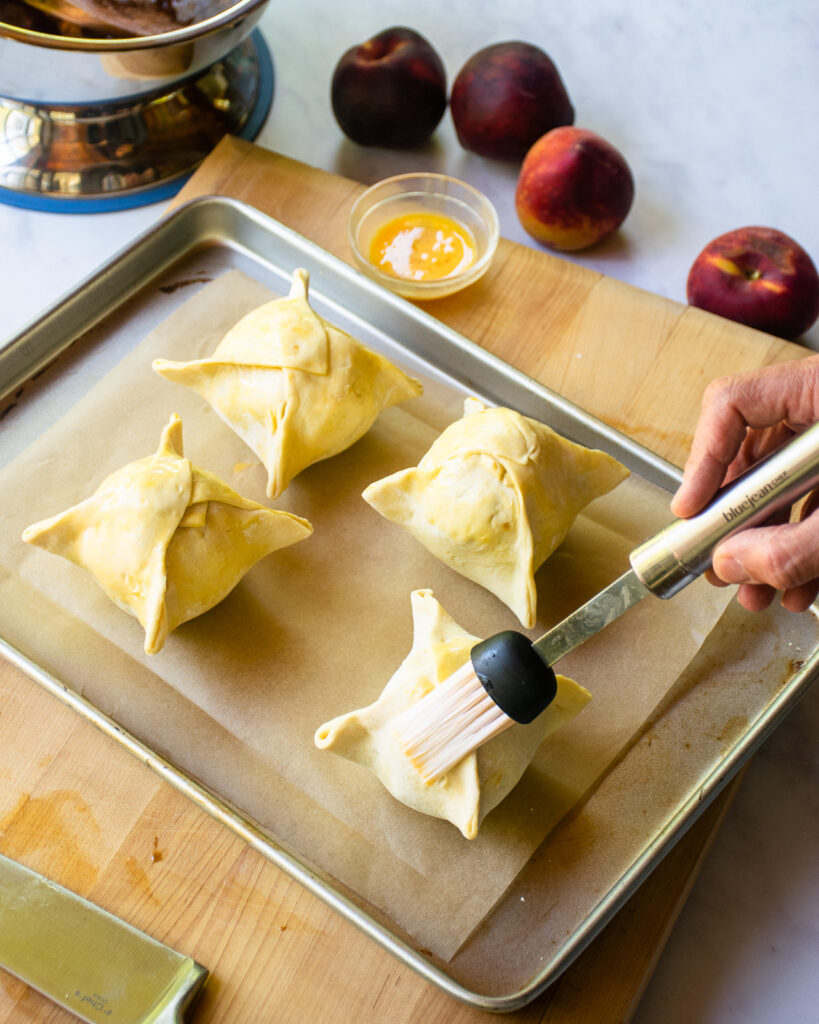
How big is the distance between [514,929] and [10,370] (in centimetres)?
116

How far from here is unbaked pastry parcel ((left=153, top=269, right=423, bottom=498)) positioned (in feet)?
4.72

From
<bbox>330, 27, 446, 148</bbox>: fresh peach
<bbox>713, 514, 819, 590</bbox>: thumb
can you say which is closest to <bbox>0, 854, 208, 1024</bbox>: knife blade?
<bbox>713, 514, 819, 590</bbox>: thumb

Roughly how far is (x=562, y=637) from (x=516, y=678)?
4.4 inches

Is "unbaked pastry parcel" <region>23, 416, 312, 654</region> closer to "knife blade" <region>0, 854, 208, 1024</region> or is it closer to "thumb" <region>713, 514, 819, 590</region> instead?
"knife blade" <region>0, 854, 208, 1024</region>

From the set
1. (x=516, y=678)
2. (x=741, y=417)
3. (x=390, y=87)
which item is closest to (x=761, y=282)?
(x=741, y=417)

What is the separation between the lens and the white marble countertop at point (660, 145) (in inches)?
54.7

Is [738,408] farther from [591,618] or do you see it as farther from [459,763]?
[459,763]

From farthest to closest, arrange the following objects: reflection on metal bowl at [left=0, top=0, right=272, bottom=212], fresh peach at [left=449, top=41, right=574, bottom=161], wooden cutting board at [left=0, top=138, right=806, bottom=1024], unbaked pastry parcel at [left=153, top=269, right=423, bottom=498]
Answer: fresh peach at [left=449, top=41, right=574, bottom=161] < reflection on metal bowl at [left=0, top=0, right=272, bottom=212] < unbaked pastry parcel at [left=153, top=269, right=423, bottom=498] < wooden cutting board at [left=0, top=138, right=806, bottom=1024]

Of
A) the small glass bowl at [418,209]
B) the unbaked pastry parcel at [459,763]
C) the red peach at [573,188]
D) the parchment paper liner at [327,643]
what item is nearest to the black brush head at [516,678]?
the unbaked pastry parcel at [459,763]

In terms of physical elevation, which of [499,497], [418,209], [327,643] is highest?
[418,209]

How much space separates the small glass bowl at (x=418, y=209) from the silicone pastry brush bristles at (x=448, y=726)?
0.79 m

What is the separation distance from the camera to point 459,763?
1.18 metres

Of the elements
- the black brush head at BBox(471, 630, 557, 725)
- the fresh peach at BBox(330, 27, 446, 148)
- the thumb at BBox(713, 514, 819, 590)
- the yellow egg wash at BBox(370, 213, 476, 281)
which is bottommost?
the black brush head at BBox(471, 630, 557, 725)

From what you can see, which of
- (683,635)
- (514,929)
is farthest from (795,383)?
(514,929)
